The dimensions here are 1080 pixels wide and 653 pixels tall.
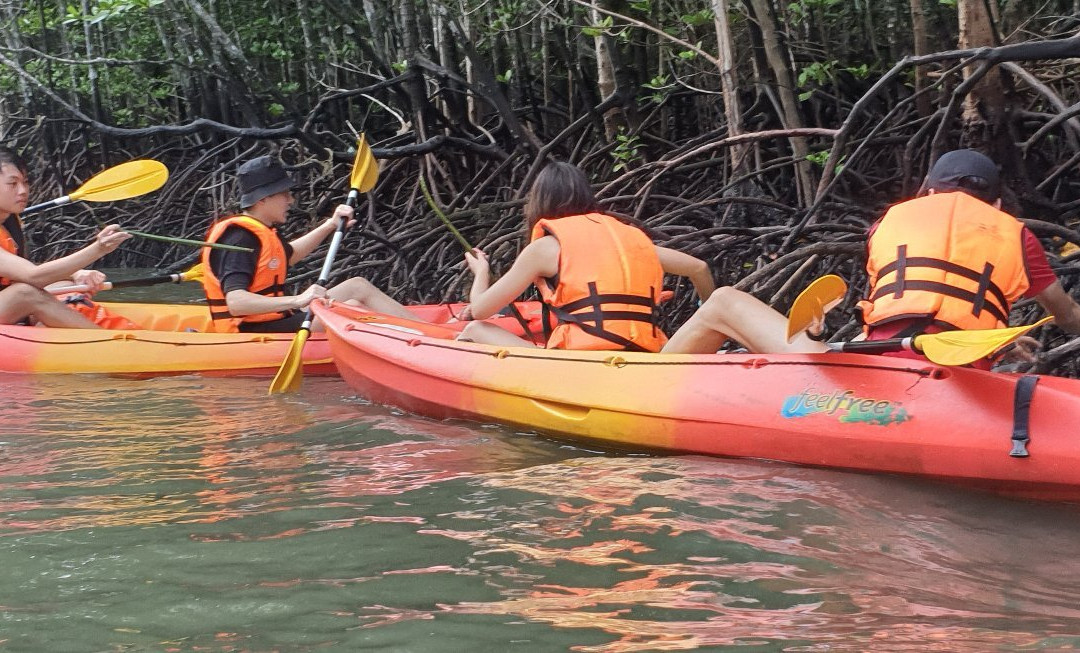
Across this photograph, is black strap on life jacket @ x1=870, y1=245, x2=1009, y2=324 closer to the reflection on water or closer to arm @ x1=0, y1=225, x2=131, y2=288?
the reflection on water

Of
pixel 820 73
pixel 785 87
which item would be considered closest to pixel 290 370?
pixel 785 87

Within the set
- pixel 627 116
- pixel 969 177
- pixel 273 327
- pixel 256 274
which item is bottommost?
pixel 273 327

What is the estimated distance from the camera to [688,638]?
6.63ft

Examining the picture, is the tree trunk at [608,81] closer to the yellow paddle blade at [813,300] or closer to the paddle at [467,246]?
the paddle at [467,246]

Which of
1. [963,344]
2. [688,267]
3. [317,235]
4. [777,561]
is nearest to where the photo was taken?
[777,561]

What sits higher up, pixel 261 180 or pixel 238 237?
pixel 261 180

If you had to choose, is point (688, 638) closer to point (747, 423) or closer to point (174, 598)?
point (174, 598)

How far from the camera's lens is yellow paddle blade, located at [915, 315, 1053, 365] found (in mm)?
2662

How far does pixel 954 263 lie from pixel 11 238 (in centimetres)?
404

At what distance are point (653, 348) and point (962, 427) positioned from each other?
1144mm

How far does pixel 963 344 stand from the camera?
8.99 feet

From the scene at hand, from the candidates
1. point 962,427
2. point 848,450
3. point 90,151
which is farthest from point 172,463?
point 90,151

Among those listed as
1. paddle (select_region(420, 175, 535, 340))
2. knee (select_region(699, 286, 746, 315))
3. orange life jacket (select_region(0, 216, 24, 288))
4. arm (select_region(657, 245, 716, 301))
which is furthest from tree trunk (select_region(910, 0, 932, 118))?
orange life jacket (select_region(0, 216, 24, 288))

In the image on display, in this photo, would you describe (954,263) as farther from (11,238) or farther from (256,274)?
(11,238)
